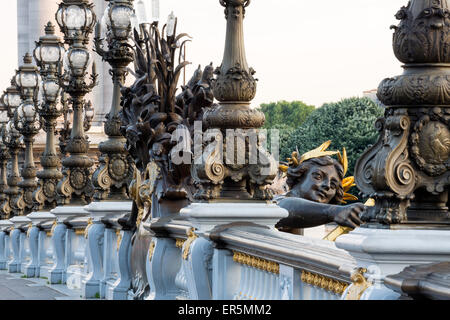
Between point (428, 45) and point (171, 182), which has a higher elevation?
point (428, 45)

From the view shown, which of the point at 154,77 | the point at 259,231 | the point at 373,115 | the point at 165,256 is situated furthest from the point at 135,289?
the point at 373,115

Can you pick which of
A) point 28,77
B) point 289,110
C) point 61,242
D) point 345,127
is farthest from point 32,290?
point 289,110

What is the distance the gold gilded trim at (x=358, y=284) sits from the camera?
6.11 metres

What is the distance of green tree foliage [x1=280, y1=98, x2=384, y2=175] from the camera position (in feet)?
197

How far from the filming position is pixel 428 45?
6.19 meters

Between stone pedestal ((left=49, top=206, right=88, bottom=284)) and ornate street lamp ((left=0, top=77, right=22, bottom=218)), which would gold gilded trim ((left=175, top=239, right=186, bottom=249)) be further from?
ornate street lamp ((left=0, top=77, right=22, bottom=218))

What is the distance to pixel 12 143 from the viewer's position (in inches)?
1286

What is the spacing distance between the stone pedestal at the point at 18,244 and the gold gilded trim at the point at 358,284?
20.5m

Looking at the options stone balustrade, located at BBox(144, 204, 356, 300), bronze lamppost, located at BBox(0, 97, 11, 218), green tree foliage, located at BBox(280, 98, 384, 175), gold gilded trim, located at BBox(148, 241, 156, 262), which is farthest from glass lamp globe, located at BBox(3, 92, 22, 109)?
green tree foliage, located at BBox(280, 98, 384, 175)

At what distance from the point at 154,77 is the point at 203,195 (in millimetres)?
3493

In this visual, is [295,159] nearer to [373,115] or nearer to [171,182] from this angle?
[171,182]

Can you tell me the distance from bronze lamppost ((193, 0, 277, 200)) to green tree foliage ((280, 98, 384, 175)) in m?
47.7

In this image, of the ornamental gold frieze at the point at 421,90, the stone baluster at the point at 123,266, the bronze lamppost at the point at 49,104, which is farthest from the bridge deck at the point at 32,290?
the ornamental gold frieze at the point at 421,90
